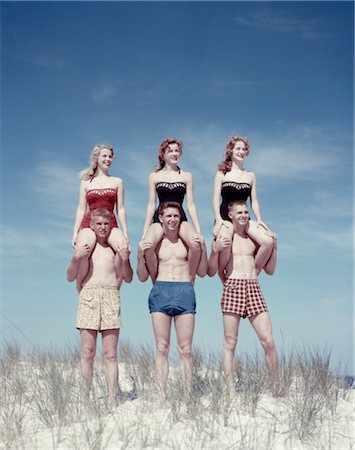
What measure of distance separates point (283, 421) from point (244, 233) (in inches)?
101

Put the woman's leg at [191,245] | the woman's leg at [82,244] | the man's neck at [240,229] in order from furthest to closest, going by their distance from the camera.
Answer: the man's neck at [240,229], the woman's leg at [82,244], the woman's leg at [191,245]

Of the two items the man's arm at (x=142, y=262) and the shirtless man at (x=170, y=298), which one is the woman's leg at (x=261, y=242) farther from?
the man's arm at (x=142, y=262)

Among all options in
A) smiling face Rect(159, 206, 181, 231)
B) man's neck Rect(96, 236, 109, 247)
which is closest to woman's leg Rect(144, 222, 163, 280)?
smiling face Rect(159, 206, 181, 231)

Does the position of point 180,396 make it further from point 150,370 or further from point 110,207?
point 110,207

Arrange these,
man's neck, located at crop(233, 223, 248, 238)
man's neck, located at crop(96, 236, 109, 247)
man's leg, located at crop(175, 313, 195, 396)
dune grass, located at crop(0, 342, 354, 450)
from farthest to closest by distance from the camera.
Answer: man's neck, located at crop(233, 223, 248, 238), man's neck, located at crop(96, 236, 109, 247), man's leg, located at crop(175, 313, 195, 396), dune grass, located at crop(0, 342, 354, 450)

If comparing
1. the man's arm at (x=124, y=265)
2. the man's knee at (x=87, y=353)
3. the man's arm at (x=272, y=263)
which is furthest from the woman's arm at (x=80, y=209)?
the man's arm at (x=272, y=263)

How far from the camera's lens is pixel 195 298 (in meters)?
8.09

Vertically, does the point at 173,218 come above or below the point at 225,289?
above

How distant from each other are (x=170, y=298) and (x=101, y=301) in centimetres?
88

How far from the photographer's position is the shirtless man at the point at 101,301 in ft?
26.2

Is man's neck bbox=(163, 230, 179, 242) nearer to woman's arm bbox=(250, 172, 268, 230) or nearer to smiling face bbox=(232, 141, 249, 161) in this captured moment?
woman's arm bbox=(250, 172, 268, 230)

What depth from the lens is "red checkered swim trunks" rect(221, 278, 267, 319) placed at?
8.33 metres

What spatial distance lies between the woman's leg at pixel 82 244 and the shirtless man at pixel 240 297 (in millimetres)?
1595

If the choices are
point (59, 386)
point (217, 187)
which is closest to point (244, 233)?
point (217, 187)
